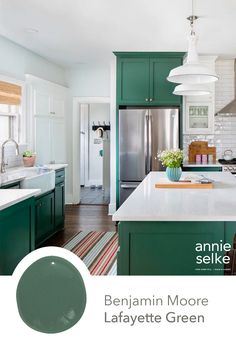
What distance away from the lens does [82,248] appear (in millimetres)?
2436

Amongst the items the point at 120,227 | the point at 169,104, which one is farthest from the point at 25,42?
the point at 120,227

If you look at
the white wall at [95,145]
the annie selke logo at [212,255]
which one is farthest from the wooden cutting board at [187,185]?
the white wall at [95,145]

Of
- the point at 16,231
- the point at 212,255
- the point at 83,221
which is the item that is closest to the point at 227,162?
the point at 83,221

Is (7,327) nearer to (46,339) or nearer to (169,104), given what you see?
(46,339)

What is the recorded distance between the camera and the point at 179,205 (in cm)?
140

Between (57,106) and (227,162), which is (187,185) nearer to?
(227,162)

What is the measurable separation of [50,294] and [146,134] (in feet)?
11.2

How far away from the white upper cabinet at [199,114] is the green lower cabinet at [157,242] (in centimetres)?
294

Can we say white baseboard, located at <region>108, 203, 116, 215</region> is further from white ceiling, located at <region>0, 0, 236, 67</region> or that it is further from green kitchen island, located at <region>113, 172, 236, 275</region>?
green kitchen island, located at <region>113, 172, 236, 275</region>

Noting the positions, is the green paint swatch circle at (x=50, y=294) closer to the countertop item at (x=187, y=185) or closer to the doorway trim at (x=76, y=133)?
the countertop item at (x=187, y=185)

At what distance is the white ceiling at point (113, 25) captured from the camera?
243cm

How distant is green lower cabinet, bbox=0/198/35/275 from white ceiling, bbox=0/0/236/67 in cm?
132

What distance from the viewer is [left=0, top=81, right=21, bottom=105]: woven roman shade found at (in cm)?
307

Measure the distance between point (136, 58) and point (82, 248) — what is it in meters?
2.10
